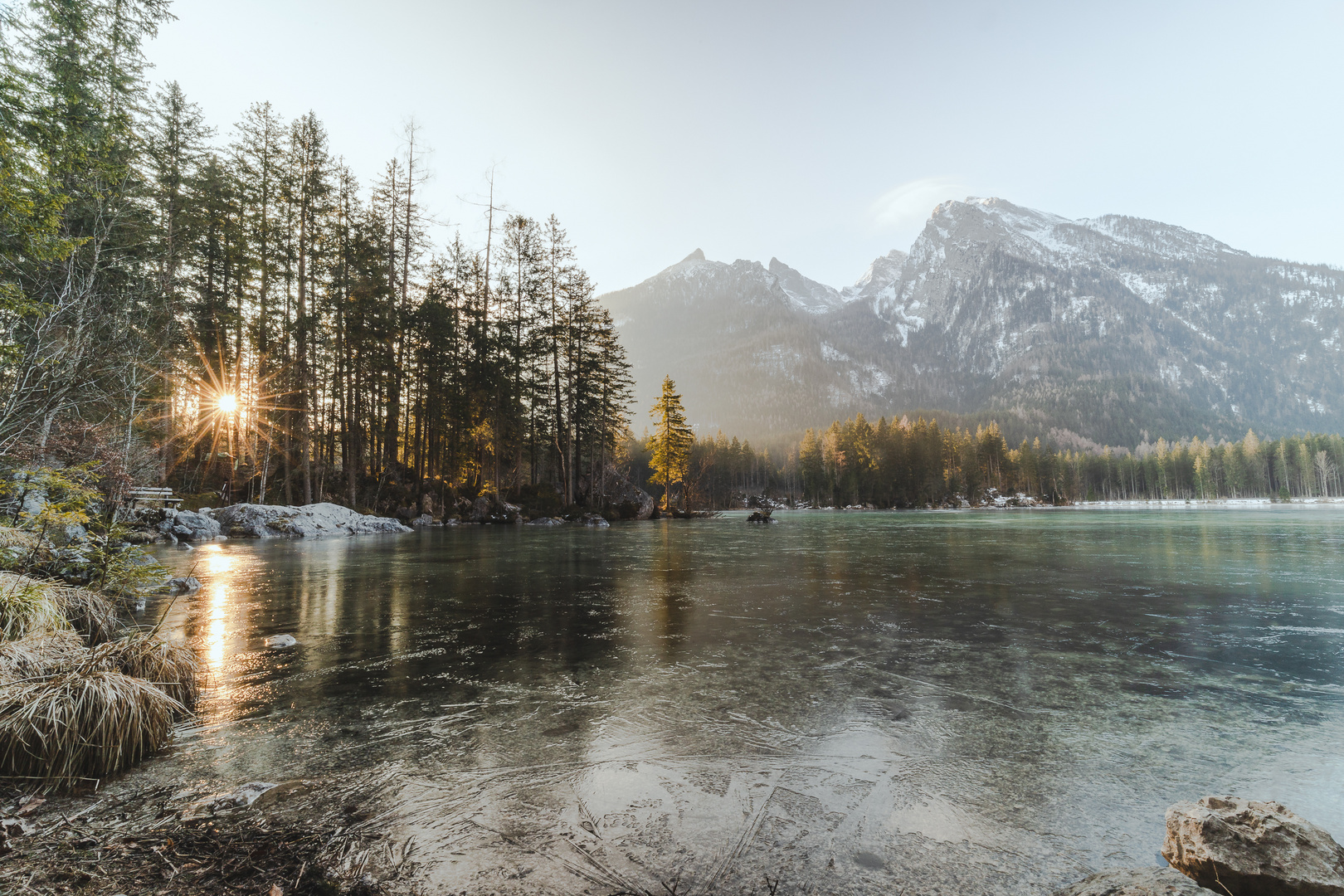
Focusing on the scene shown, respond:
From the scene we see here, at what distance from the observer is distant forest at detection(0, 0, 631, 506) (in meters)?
8.76

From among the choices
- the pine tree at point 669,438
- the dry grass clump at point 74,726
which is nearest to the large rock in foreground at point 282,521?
the dry grass clump at point 74,726

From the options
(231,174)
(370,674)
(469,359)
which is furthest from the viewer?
(469,359)

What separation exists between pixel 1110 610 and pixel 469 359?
33489mm

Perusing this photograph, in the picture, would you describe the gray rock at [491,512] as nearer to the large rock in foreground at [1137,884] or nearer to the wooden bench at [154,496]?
the wooden bench at [154,496]

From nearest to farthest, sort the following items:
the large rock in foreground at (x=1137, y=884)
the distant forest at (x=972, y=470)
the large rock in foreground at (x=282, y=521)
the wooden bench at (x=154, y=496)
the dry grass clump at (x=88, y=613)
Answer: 1. the large rock in foreground at (x=1137, y=884)
2. the dry grass clump at (x=88, y=613)
3. the wooden bench at (x=154, y=496)
4. the large rock in foreground at (x=282, y=521)
5. the distant forest at (x=972, y=470)

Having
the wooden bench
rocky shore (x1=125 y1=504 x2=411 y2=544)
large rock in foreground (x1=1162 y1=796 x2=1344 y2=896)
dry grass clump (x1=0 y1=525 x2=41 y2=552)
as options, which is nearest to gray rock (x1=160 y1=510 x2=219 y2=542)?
rocky shore (x1=125 y1=504 x2=411 y2=544)

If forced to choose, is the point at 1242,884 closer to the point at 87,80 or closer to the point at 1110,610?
the point at 1110,610

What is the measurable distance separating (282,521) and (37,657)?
21843mm

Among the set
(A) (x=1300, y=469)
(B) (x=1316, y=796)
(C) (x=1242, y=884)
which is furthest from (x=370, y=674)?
(A) (x=1300, y=469)

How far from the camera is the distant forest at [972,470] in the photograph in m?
87.8

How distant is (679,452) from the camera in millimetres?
46406

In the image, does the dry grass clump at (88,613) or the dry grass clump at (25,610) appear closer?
the dry grass clump at (25,610)

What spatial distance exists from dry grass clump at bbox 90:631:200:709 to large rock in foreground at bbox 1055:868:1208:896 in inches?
224

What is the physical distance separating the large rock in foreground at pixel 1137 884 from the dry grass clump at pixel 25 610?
7425 millimetres
